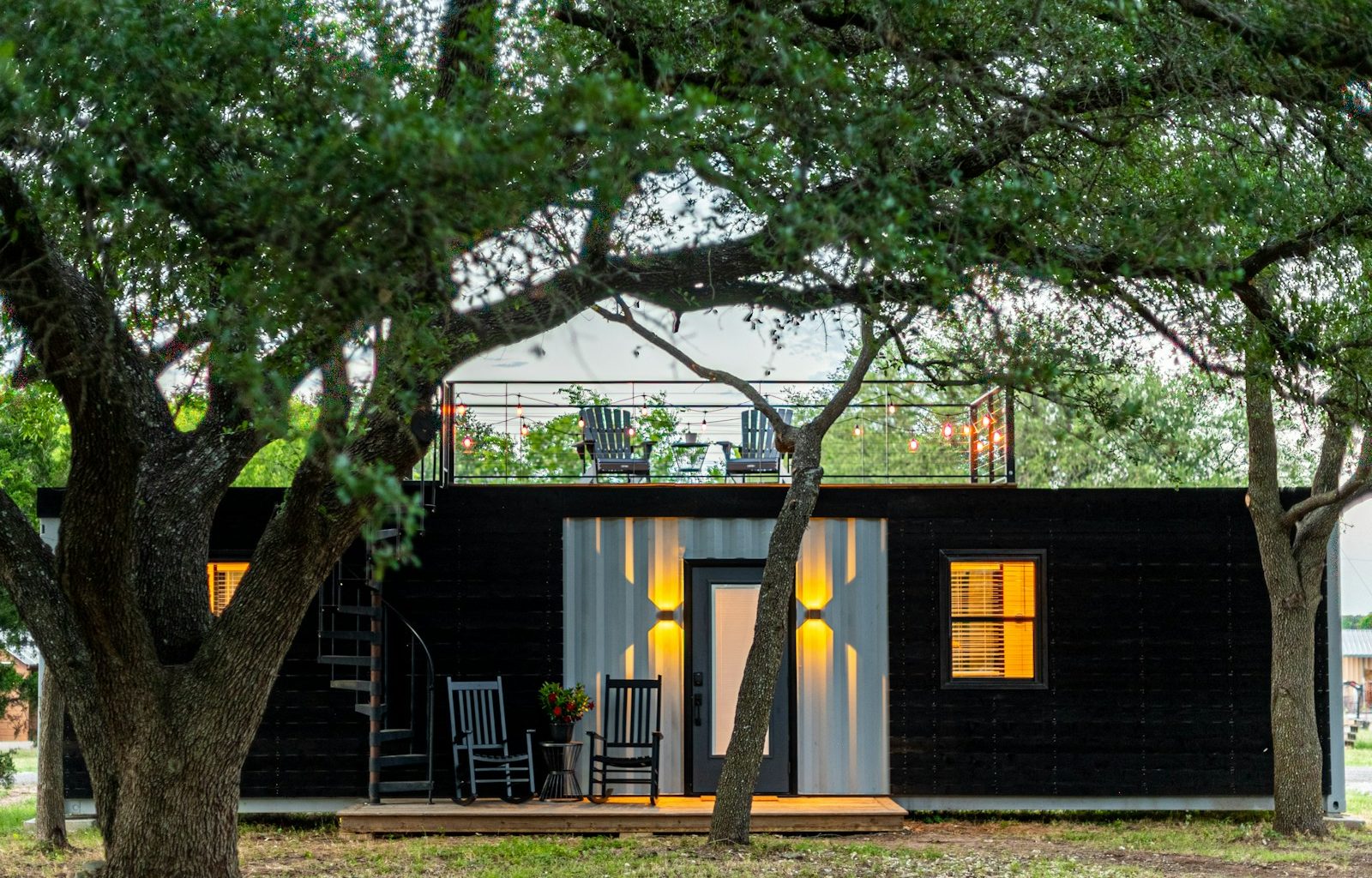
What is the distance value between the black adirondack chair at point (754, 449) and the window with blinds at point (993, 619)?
6.29 feet

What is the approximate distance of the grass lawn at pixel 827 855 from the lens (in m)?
8.04

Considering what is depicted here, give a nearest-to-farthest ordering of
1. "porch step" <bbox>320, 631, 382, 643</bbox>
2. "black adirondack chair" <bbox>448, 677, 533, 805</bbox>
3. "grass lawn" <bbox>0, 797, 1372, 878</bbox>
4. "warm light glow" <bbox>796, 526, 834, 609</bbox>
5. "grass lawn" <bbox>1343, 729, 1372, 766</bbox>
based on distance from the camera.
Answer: "grass lawn" <bbox>0, 797, 1372, 878</bbox>
"porch step" <bbox>320, 631, 382, 643</bbox>
"black adirondack chair" <bbox>448, 677, 533, 805</bbox>
"warm light glow" <bbox>796, 526, 834, 609</bbox>
"grass lawn" <bbox>1343, 729, 1372, 766</bbox>

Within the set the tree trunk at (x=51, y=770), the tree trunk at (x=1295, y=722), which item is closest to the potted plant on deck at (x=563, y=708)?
the tree trunk at (x=51, y=770)

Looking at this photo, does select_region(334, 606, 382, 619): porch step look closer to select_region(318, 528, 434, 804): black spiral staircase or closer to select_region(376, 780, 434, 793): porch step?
select_region(318, 528, 434, 804): black spiral staircase

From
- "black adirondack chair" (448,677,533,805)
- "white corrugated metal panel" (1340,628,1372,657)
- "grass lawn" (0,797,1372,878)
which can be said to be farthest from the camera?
"white corrugated metal panel" (1340,628,1372,657)

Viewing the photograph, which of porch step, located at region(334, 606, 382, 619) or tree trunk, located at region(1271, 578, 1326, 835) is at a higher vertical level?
porch step, located at region(334, 606, 382, 619)

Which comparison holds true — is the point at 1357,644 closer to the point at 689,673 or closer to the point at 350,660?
the point at 689,673

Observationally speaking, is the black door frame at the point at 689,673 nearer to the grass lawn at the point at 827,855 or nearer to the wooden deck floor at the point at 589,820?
the wooden deck floor at the point at 589,820

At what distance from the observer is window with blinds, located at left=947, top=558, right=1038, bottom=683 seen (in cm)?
1085

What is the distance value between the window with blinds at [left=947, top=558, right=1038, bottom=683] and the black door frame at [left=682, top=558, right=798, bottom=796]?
3.88 ft

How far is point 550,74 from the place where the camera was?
5340 mm

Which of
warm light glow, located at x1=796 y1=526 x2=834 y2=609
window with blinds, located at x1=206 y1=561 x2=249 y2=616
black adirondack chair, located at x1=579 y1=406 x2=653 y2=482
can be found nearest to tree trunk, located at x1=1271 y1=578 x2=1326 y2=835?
warm light glow, located at x1=796 y1=526 x2=834 y2=609

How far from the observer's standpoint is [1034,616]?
35.8 ft

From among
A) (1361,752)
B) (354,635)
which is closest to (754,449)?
(354,635)
